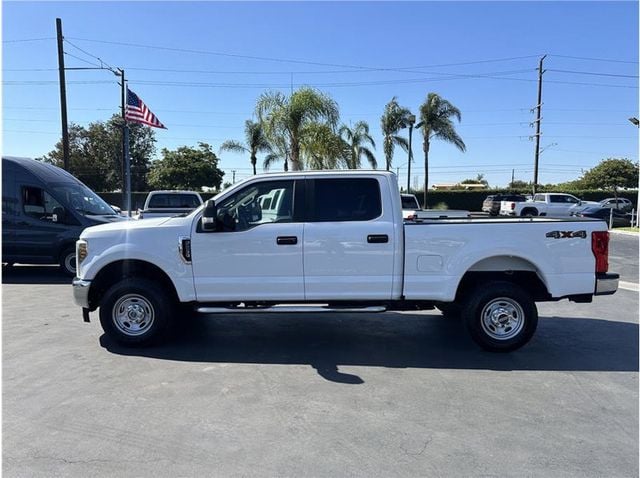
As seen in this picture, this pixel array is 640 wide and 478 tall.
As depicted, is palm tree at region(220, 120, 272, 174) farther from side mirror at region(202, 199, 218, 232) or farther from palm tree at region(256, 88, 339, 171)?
side mirror at region(202, 199, 218, 232)

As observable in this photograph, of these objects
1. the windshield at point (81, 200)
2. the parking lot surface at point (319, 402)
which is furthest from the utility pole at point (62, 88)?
the parking lot surface at point (319, 402)

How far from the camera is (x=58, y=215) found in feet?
34.4

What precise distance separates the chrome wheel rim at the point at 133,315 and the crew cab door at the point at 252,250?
2.18 ft

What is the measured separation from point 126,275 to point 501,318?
4378 millimetres

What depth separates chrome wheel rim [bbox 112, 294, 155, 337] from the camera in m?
5.64

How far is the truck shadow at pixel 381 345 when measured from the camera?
523 centimetres

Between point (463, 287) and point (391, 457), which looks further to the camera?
point (463, 287)

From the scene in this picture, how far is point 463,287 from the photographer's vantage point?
19.1ft

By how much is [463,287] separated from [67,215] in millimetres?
8615

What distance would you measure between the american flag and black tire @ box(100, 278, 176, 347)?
59.9ft

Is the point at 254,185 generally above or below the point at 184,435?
above

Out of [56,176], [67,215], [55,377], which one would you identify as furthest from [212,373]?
[56,176]

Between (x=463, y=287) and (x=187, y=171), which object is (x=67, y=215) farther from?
(x=187, y=171)

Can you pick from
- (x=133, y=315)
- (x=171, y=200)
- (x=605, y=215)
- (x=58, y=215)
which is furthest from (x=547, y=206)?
(x=133, y=315)
